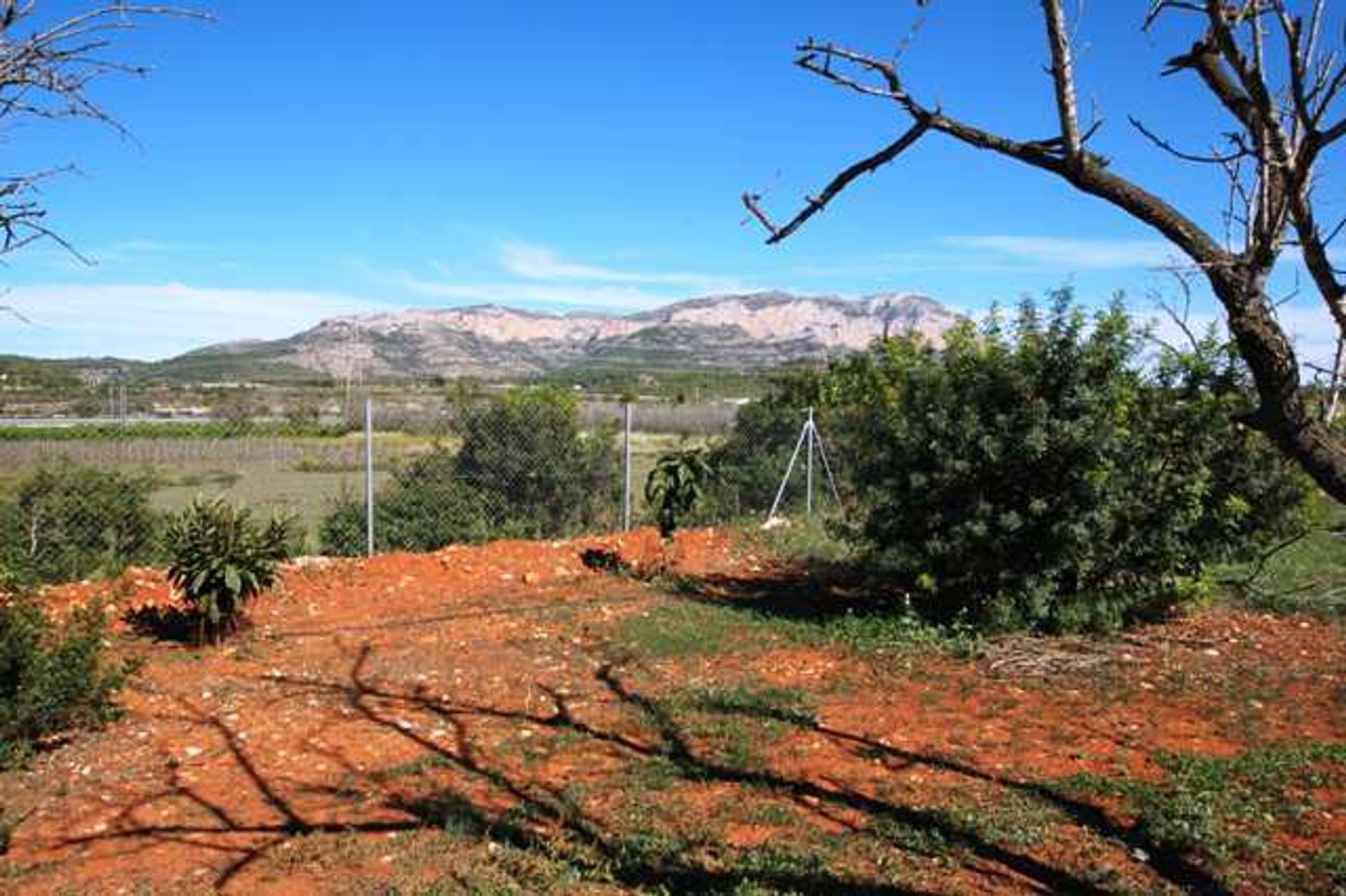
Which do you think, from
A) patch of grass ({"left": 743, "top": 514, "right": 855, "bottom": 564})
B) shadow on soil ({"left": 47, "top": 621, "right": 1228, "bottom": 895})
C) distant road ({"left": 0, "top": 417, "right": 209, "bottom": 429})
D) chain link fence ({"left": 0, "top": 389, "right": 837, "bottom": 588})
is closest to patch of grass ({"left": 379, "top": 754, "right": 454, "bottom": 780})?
shadow on soil ({"left": 47, "top": 621, "right": 1228, "bottom": 895})

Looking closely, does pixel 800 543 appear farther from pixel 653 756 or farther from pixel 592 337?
pixel 592 337

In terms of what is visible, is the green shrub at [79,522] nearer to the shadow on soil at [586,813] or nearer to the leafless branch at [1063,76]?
the shadow on soil at [586,813]

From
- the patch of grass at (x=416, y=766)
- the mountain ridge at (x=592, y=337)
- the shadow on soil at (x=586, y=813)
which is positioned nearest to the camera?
the shadow on soil at (x=586, y=813)

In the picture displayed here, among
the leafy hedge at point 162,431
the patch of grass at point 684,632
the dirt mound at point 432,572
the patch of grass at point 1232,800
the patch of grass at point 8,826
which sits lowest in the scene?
the patch of grass at point 8,826

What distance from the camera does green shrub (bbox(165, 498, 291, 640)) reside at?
7066 millimetres

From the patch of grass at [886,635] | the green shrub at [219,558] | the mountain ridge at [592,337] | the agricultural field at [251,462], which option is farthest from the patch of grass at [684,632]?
the mountain ridge at [592,337]

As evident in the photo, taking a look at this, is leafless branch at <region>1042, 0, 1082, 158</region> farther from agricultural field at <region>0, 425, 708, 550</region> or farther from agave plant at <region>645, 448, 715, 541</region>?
agricultural field at <region>0, 425, 708, 550</region>

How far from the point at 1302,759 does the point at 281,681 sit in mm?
6237

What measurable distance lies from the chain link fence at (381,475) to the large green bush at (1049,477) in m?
3.96

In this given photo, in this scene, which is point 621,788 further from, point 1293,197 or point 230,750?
point 1293,197

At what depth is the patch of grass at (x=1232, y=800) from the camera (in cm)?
416

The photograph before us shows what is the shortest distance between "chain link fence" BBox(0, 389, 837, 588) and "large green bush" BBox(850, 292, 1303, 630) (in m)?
3.96

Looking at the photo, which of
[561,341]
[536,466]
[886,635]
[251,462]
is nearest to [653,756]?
[886,635]

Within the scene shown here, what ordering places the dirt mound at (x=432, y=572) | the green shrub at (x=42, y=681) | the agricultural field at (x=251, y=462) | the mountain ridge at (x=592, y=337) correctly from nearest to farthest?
the green shrub at (x=42, y=681)
the dirt mound at (x=432, y=572)
the agricultural field at (x=251, y=462)
the mountain ridge at (x=592, y=337)
